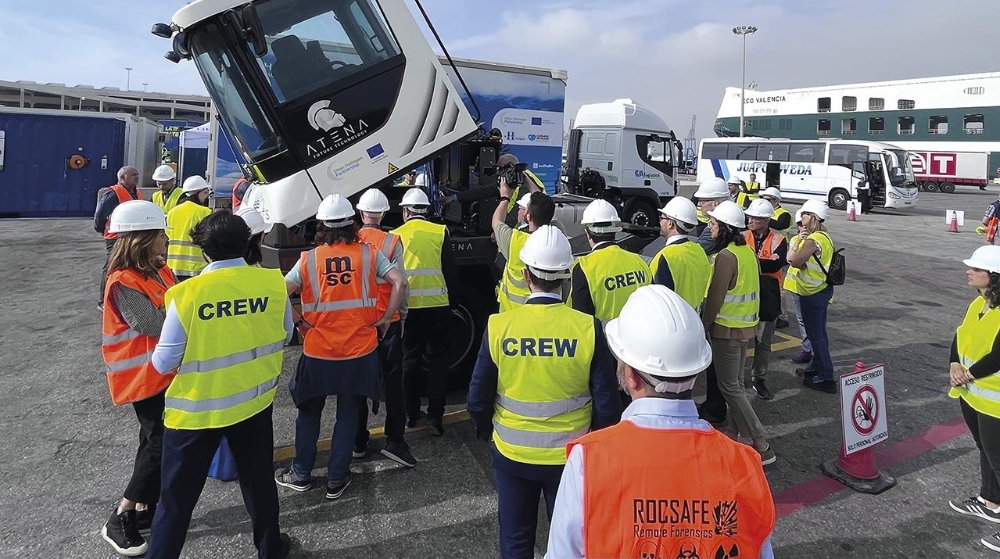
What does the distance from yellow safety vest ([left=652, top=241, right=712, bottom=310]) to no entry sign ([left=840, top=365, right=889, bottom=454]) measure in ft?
3.48

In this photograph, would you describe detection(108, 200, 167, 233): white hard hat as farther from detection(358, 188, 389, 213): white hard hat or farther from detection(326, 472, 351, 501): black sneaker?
detection(326, 472, 351, 501): black sneaker

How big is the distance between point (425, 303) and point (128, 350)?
1.93m

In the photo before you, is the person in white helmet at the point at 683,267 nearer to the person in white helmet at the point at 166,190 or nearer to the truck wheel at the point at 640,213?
the person in white helmet at the point at 166,190

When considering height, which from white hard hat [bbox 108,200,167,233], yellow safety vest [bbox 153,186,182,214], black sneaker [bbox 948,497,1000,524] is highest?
yellow safety vest [bbox 153,186,182,214]

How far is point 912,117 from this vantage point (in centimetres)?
3581

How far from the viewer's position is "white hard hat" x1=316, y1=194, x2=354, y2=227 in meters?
3.22

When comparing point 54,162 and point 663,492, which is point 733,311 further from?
point 54,162

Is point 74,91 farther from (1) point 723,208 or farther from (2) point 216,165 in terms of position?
(1) point 723,208

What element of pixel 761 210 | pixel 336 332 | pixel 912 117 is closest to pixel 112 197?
pixel 336 332

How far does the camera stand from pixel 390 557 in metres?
2.87

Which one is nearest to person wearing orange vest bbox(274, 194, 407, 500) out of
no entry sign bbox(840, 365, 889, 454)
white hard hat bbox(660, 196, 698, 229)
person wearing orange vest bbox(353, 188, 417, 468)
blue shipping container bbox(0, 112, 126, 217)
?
person wearing orange vest bbox(353, 188, 417, 468)

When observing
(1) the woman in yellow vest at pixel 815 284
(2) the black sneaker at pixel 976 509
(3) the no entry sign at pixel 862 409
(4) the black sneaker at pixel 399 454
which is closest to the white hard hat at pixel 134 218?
(4) the black sneaker at pixel 399 454

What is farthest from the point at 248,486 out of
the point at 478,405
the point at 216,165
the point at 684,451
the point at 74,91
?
the point at 74,91

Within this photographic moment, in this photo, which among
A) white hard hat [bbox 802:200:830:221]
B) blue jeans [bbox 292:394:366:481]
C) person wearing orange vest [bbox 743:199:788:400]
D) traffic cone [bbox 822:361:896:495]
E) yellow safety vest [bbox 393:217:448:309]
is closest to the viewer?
blue jeans [bbox 292:394:366:481]
